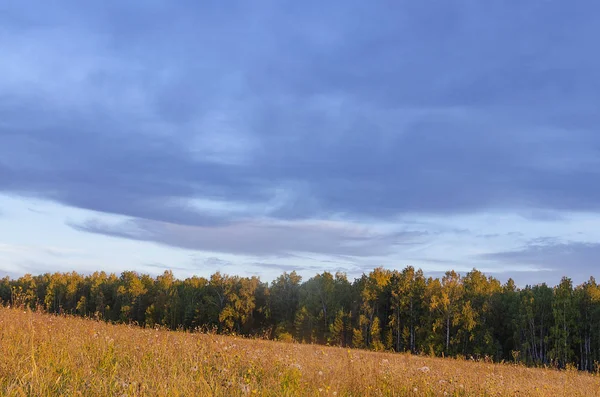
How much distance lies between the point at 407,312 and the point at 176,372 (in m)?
52.2

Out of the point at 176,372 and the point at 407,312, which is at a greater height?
the point at 176,372

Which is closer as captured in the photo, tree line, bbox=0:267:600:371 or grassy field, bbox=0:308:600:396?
grassy field, bbox=0:308:600:396

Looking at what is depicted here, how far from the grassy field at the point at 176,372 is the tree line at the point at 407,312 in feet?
106

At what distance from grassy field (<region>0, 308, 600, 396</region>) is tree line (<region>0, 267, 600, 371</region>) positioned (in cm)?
3237

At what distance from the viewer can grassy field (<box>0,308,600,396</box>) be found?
19.4ft

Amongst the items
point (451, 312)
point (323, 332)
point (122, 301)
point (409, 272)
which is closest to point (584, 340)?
point (451, 312)

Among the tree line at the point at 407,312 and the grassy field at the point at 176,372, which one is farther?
the tree line at the point at 407,312

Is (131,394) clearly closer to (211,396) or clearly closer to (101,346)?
(211,396)

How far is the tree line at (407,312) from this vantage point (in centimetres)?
4788

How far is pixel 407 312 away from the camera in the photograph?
55.4 m

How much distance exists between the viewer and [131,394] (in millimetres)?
5535

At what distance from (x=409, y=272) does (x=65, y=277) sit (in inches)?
2828

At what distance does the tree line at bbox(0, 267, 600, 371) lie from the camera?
47875mm

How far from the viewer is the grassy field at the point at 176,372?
5902mm
